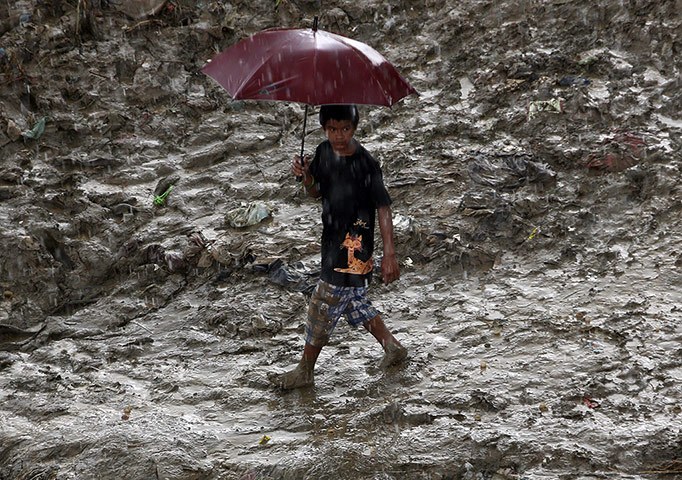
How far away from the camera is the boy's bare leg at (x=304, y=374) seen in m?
3.38

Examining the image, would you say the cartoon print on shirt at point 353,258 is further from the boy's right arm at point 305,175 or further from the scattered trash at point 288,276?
the scattered trash at point 288,276

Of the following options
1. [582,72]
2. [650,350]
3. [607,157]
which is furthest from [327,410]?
[582,72]

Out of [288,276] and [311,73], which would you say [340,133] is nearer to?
[311,73]

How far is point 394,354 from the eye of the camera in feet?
11.4

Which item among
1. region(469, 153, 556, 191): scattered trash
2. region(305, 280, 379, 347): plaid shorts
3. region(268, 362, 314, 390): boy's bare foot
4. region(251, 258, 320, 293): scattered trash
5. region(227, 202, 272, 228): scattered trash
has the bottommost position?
region(268, 362, 314, 390): boy's bare foot

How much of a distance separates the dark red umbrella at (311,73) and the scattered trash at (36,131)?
3657mm

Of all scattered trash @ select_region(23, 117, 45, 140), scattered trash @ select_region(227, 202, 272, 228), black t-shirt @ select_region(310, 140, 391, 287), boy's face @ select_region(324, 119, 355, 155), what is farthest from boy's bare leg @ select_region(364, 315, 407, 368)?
scattered trash @ select_region(23, 117, 45, 140)

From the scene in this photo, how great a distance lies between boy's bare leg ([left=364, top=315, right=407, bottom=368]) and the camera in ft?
11.3

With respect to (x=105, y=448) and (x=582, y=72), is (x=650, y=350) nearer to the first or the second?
(x=105, y=448)

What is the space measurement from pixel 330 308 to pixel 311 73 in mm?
1203

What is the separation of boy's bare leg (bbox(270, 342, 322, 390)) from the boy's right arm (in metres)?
0.82

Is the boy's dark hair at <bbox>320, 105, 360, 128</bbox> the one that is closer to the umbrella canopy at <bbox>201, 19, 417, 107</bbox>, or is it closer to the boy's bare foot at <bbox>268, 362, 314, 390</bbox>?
the umbrella canopy at <bbox>201, 19, 417, 107</bbox>

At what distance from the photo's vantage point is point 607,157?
487 centimetres

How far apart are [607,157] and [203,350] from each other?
3321 mm
